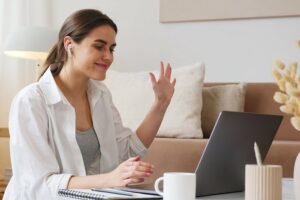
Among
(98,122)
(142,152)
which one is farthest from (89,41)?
(142,152)

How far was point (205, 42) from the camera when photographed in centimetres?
379

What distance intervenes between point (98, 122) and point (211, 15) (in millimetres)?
1867

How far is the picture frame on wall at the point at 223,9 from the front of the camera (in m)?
3.58

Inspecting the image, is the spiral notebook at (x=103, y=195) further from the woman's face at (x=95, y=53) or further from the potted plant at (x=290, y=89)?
the woman's face at (x=95, y=53)

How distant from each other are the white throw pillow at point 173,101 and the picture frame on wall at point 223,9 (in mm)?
476

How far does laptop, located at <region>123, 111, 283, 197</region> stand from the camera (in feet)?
4.58

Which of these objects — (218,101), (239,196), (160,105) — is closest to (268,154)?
(218,101)

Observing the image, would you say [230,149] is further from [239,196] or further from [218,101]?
[218,101]

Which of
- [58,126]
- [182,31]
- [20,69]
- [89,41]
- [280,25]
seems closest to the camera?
A: [58,126]

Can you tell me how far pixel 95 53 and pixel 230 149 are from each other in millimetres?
745

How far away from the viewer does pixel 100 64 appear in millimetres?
2061

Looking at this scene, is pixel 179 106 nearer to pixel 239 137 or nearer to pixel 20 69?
pixel 20 69

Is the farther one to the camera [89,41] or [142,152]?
[142,152]

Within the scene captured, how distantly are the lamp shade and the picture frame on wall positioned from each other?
763 mm
